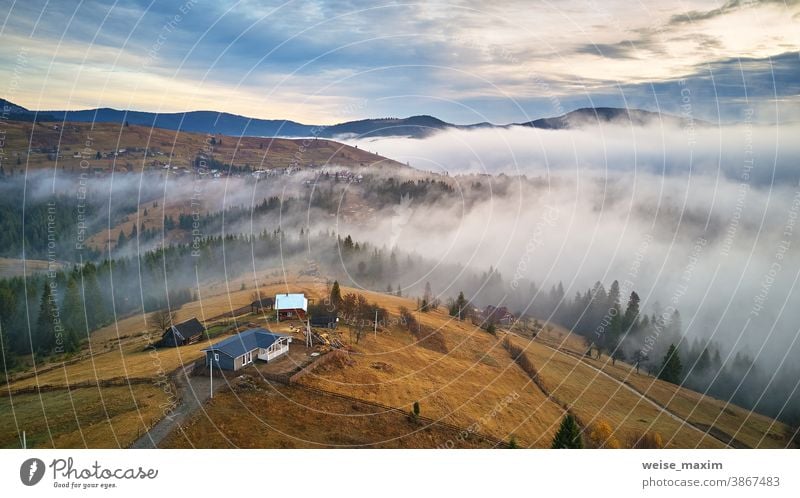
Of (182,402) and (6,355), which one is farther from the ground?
(182,402)

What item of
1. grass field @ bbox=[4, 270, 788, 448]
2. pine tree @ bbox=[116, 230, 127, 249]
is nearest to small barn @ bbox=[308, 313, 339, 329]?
grass field @ bbox=[4, 270, 788, 448]

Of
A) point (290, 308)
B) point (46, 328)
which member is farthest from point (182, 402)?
point (46, 328)

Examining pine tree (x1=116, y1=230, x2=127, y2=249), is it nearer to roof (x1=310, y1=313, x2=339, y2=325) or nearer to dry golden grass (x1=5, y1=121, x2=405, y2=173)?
dry golden grass (x1=5, y1=121, x2=405, y2=173)

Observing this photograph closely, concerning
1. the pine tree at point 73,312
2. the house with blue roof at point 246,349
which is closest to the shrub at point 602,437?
the house with blue roof at point 246,349

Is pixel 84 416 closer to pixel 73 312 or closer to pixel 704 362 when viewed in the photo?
pixel 73 312

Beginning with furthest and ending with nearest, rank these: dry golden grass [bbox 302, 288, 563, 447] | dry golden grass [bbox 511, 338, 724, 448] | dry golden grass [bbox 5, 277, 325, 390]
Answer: dry golden grass [bbox 511, 338, 724, 448]
dry golden grass [bbox 5, 277, 325, 390]
dry golden grass [bbox 302, 288, 563, 447]

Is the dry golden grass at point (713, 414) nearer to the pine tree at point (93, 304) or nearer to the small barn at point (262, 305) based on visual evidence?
the small barn at point (262, 305)
